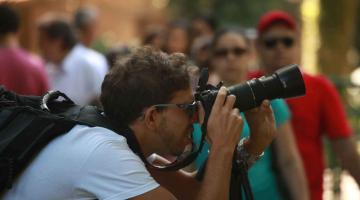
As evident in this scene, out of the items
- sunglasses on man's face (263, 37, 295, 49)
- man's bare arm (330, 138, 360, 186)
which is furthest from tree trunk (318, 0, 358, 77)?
man's bare arm (330, 138, 360, 186)

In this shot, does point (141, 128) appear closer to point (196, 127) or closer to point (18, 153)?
point (18, 153)

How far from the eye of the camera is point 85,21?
770 cm

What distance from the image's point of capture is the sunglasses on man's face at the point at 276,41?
4734 millimetres

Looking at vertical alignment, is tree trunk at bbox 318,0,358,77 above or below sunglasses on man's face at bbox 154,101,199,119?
below

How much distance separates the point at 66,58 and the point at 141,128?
12.9 feet

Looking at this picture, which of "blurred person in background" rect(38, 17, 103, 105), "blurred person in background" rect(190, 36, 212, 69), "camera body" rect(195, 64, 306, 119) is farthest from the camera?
"blurred person in background" rect(38, 17, 103, 105)

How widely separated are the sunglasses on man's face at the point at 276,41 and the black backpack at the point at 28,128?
2.13 m

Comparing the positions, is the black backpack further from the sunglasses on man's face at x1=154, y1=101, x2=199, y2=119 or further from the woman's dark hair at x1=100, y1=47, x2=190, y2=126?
the sunglasses on man's face at x1=154, y1=101, x2=199, y2=119

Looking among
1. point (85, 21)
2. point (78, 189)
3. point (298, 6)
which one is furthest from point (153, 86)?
point (298, 6)

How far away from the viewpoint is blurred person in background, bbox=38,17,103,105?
650 centimetres

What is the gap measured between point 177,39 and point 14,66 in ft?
7.69

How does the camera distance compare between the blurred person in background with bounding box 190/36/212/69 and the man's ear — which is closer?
the man's ear

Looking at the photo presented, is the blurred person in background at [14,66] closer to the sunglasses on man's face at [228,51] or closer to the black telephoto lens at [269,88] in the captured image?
the sunglasses on man's face at [228,51]

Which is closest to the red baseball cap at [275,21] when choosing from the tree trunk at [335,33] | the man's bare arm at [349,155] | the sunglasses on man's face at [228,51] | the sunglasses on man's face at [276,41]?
the sunglasses on man's face at [276,41]
